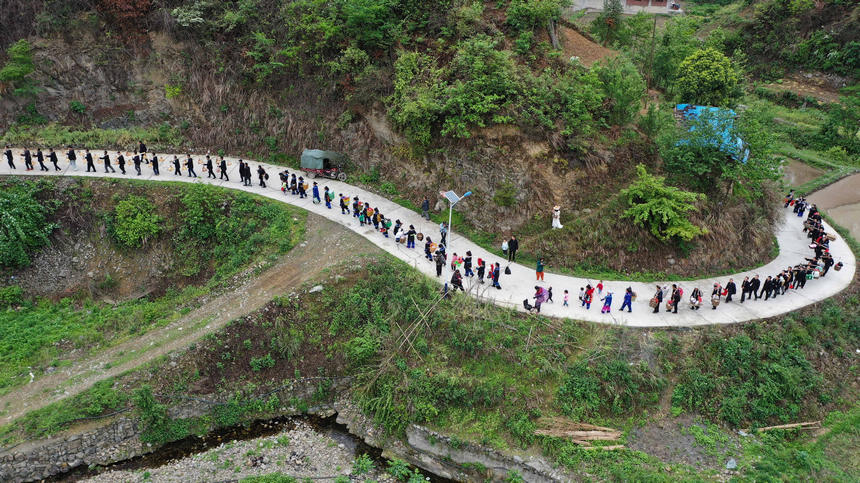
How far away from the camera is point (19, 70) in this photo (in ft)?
98.1

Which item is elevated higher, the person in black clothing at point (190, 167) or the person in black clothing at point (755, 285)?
the person in black clothing at point (190, 167)

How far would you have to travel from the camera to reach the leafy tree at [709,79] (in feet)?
87.7

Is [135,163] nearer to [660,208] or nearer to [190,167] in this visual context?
[190,167]

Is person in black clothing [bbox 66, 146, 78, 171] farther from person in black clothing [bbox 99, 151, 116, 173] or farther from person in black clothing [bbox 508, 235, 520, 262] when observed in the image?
person in black clothing [bbox 508, 235, 520, 262]

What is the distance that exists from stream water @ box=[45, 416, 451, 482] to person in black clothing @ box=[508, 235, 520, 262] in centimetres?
894

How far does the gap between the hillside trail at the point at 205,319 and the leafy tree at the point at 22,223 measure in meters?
7.94

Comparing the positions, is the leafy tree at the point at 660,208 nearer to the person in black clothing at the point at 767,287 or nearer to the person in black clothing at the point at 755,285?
the person in black clothing at the point at 755,285

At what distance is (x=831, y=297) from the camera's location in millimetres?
22688

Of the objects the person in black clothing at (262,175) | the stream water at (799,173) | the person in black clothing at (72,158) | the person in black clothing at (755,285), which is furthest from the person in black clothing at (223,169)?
the stream water at (799,173)

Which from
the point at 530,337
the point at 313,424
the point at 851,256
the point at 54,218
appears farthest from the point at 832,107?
the point at 54,218

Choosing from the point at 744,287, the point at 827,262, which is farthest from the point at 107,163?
the point at 827,262

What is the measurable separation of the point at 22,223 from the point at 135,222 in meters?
4.50

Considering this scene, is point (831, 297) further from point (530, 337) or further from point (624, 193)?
point (530, 337)

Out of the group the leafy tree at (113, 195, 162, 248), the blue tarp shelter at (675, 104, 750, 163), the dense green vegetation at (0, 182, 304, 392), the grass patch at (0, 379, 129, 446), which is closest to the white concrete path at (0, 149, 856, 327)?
the dense green vegetation at (0, 182, 304, 392)
